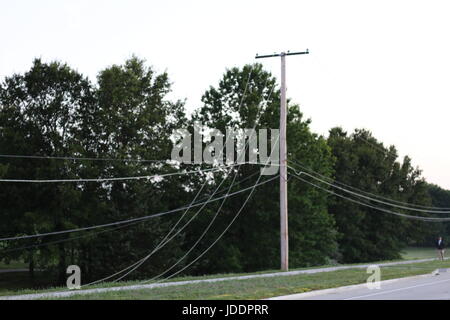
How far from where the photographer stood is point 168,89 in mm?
46688

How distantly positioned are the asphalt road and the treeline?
20.1 meters

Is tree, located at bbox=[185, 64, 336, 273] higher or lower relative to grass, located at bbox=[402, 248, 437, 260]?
higher

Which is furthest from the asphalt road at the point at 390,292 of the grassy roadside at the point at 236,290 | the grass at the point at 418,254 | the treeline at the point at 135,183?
the grass at the point at 418,254

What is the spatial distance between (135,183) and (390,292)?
84.9 ft

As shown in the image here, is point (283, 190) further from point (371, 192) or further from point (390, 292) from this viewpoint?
point (371, 192)

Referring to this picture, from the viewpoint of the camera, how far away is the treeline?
37875 millimetres

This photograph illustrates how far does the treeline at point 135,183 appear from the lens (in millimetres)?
37875

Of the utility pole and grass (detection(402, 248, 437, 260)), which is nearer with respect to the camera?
the utility pole

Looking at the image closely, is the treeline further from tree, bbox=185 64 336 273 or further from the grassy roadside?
the grassy roadside

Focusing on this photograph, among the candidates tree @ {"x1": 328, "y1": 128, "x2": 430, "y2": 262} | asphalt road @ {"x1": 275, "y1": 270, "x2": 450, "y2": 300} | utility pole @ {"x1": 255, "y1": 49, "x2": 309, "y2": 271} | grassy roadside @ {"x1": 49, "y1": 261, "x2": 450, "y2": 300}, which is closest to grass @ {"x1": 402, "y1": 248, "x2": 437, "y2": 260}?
tree @ {"x1": 328, "y1": 128, "x2": 430, "y2": 262}

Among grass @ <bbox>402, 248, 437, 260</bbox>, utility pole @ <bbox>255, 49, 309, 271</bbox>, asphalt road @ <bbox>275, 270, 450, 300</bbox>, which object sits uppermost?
utility pole @ <bbox>255, 49, 309, 271</bbox>

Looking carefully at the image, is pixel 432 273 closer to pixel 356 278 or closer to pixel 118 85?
pixel 356 278
